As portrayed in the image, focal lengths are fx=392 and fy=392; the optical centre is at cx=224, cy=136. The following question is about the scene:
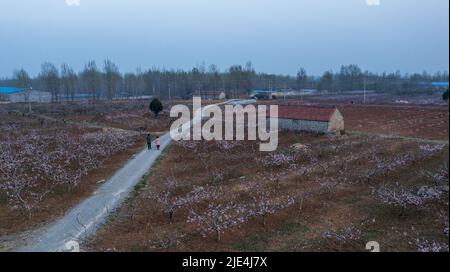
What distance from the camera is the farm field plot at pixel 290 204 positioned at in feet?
53.1

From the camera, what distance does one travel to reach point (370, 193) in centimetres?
2241

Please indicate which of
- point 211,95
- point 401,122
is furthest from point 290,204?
point 211,95

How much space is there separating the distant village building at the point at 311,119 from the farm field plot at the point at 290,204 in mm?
8487

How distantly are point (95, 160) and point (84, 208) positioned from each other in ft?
37.4

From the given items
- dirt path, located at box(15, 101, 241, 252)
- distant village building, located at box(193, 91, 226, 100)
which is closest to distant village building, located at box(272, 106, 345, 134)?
dirt path, located at box(15, 101, 241, 252)

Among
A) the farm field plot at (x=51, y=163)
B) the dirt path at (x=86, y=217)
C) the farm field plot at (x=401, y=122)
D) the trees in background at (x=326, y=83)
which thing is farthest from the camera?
the trees in background at (x=326, y=83)

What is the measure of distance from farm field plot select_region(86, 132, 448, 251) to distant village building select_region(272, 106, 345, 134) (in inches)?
334

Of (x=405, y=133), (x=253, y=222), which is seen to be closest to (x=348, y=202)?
(x=253, y=222)

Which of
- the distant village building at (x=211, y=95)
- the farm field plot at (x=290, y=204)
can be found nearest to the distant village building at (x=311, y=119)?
the farm field plot at (x=290, y=204)

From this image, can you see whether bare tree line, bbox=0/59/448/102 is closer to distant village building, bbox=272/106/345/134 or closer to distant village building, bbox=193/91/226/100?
distant village building, bbox=193/91/226/100

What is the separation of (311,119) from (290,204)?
23.3 metres

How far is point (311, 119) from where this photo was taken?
138 feet

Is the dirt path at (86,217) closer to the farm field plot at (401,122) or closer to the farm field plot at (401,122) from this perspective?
the farm field plot at (401,122)

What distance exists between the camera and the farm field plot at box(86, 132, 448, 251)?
16172mm
